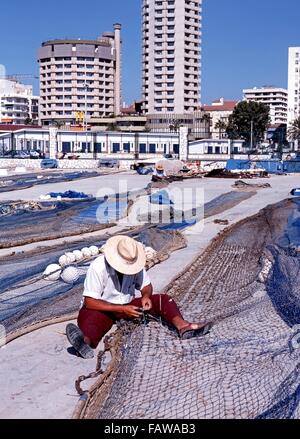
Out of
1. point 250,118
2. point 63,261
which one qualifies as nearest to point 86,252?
point 63,261

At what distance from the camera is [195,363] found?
4336 mm

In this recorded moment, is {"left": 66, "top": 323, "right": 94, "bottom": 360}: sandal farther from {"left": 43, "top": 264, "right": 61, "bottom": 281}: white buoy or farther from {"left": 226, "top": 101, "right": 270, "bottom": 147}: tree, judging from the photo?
{"left": 226, "top": 101, "right": 270, "bottom": 147}: tree

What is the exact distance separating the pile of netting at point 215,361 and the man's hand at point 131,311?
0.28 ft

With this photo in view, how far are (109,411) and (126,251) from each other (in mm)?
1350

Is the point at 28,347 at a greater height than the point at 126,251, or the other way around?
the point at 126,251

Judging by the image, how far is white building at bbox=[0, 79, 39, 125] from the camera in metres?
106

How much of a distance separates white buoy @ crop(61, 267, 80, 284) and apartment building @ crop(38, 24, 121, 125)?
84451 millimetres

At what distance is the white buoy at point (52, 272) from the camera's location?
23.0 ft

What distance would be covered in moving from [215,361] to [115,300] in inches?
36.0

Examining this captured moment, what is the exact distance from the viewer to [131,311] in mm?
4820

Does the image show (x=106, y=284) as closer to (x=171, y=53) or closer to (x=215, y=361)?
(x=215, y=361)

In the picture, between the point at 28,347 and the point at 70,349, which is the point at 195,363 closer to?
the point at 70,349

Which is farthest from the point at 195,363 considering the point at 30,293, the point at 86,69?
the point at 86,69

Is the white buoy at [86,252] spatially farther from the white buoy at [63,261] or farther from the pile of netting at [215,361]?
the pile of netting at [215,361]
